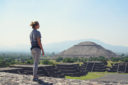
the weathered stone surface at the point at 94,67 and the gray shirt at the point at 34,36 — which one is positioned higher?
the gray shirt at the point at 34,36

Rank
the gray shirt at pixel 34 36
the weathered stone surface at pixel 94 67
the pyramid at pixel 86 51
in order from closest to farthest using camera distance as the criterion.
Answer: the gray shirt at pixel 34 36 → the weathered stone surface at pixel 94 67 → the pyramid at pixel 86 51

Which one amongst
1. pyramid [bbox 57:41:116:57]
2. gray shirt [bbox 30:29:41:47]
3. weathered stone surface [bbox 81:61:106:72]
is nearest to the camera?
gray shirt [bbox 30:29:41:47]

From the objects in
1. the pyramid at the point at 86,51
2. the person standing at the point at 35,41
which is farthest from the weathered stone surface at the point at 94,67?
the pyramid at the point at 86,51

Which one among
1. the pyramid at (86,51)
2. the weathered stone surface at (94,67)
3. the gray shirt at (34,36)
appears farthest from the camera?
the pyramid at (86,51)

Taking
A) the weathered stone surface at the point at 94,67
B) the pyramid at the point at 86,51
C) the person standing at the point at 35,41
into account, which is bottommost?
the weathered stone surface at the point at 94,67

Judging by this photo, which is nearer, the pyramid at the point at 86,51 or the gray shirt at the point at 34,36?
the gray shirt at the point at 34,36

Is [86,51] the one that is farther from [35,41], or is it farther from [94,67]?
[35,41]

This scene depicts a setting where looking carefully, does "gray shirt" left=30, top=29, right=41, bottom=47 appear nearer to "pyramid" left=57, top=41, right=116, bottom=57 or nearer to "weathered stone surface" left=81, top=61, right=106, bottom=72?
"weathered stone surface" left=81, top=61, right=106, bottom=72

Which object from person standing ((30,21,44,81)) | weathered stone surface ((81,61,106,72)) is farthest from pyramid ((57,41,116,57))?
person standing ((30,21,44,81))

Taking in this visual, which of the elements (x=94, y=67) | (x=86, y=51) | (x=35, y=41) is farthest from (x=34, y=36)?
(x=86, y=51)

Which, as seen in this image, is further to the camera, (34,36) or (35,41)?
(35,41)

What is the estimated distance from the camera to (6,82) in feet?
26.8

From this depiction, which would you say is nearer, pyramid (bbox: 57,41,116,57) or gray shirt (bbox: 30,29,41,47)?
gray shirt (bbox: 30,29,41,47)

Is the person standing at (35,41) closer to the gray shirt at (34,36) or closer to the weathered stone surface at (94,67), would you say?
the gray shirt at (34,36)
